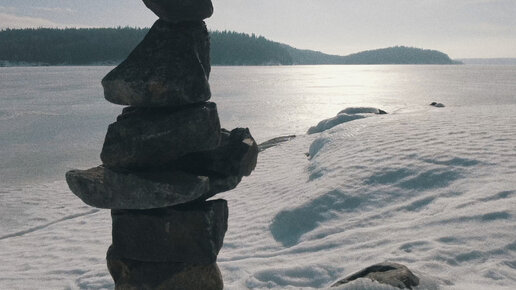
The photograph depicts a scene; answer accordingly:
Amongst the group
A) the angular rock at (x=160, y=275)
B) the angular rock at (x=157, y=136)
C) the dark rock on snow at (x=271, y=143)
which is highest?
the angular rock at (x=157, y=136)

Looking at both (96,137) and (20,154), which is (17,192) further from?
(96,137)

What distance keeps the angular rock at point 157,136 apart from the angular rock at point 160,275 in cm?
150

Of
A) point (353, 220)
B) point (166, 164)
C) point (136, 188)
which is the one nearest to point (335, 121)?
point (353, 220)

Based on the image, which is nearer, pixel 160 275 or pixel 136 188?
pixel 136 188

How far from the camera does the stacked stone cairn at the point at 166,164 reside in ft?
19.0

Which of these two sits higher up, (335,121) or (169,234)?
(169,234)

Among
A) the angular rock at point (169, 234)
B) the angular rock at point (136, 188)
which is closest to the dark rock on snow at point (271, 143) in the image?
the angular rock at point (169, 234)

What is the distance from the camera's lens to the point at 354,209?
1027 centimetres

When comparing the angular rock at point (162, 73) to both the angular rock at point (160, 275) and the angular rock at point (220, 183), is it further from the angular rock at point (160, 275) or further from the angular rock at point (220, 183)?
the angular rock at point (160, 275)

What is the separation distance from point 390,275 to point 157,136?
3.72 metres

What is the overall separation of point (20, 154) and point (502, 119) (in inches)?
843

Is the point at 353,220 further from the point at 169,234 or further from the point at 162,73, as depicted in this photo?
the point at 162,73

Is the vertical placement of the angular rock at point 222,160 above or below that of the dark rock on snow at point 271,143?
above

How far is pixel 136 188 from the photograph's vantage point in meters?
5.71
